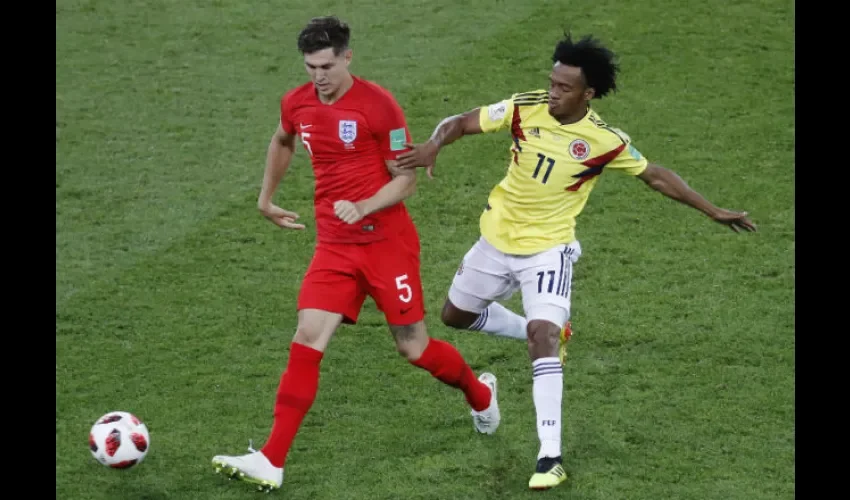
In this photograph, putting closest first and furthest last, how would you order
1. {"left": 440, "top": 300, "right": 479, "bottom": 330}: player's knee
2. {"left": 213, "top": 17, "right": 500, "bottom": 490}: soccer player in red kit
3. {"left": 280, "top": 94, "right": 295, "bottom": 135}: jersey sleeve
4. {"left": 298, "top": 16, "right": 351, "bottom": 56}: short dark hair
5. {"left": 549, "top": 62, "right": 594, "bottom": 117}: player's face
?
{"left": 298, "top": 16, "right": 351, "bottom": 56}: short dark hair
{"left": 213, "top": 17, "right": 500, "bottom": 490}: soccer player in red kit
{"left": 280, "top": 94, "right": 295, "bottom": 135}: jersey sleeve
{"left": 549, "top": 62, "right": 594, "bottom": 117}: player's face
{"left": 440, "top": 300, "right": 479, "bottom": 330}: player's knee

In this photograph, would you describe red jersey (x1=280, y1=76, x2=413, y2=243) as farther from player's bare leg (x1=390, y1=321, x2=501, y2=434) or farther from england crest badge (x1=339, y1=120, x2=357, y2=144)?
player's bare leg (x1=390, y1=321, x2=501, y2=434)

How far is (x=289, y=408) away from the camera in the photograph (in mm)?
6844

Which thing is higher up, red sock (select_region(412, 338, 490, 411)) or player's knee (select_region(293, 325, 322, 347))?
player's knee (select_region(293, 325, 322, 347))

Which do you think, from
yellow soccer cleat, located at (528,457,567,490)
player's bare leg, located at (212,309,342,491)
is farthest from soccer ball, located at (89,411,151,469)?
yellow soccer cleat, located at (528,457,567,490)

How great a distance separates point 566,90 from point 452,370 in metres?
1.58

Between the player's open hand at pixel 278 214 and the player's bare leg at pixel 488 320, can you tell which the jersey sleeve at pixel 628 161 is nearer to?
the player's bare leg at pixel 488 320

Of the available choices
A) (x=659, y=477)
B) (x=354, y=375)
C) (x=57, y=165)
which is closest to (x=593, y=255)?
(x=354, y=375)

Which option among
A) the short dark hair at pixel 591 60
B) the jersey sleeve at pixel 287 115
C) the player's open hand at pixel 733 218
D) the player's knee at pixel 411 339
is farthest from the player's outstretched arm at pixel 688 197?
the jersey sleeve at pixel 287 115

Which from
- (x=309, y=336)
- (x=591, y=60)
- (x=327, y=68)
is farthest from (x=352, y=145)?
(x=591, y=60)

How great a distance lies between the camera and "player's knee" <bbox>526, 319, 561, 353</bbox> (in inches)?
278

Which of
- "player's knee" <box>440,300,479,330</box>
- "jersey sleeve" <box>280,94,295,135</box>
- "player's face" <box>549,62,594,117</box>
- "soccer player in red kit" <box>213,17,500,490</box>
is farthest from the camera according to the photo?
"player's knee" <box>440,300,479,330</box>

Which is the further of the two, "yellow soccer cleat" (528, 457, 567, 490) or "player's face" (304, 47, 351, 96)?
"yellow soccer cleat" (528, 457, 567, 490)

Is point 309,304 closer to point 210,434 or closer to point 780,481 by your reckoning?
point 210,434

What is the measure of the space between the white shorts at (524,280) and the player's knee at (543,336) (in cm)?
3
